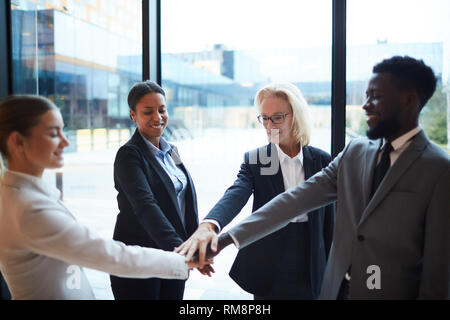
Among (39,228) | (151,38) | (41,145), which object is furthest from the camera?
(151,38)

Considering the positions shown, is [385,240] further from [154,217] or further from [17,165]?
[17,165]

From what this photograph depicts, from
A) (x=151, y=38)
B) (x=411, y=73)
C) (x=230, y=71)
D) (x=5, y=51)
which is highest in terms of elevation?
(x=151, y=38)

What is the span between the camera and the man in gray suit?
1252mm

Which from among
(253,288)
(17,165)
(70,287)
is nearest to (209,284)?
(253,288)

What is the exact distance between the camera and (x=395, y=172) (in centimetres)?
132

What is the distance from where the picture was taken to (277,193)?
6.10 ft

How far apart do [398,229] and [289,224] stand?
609 millimetres

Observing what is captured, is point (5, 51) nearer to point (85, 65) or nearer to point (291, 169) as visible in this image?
point (85, 65)

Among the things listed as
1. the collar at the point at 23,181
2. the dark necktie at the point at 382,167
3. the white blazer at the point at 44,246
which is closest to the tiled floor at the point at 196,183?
the dark necktie at the point at 382,167

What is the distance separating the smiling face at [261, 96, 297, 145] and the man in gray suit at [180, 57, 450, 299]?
1.34 feet

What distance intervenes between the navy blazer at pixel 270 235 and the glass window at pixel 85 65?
4.27 feet

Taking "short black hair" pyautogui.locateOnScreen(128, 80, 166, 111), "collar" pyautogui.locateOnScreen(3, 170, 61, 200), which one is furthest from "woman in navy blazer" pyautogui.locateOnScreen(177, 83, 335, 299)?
"collar" pyautogui.locateOnScreen(3, 170, 61, 200)

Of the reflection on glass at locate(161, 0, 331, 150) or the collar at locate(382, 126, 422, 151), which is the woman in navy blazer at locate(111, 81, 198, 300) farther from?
the collar at locate(382, 126, 422, 151)

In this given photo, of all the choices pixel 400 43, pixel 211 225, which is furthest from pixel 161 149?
pixel 400 43
